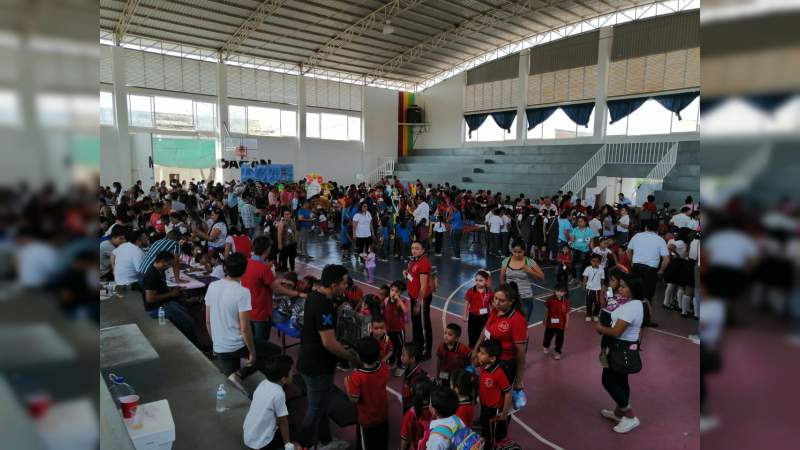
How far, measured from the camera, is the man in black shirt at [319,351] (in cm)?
342

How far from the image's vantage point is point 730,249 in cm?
47

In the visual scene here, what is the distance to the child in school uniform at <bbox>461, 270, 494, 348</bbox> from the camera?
4930 mm

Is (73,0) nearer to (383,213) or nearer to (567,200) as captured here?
(383,213)

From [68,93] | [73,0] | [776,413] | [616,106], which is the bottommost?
[776,413]

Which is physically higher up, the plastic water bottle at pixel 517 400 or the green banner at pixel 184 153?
the green banner at pixel 184 153

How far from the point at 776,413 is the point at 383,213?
1125 cm

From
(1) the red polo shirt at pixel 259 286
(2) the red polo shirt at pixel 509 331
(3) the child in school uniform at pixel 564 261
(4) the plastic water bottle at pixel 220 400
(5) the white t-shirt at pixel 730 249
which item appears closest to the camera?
(5) the white t-shirt at pixel 730 249

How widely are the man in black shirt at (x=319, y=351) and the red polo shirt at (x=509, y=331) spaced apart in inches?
47.0

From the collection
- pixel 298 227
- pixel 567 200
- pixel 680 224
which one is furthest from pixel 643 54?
pixel 298 227

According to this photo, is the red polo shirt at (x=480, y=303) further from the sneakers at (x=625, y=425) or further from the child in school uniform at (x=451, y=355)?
the sneakers at (x=625, y=425)

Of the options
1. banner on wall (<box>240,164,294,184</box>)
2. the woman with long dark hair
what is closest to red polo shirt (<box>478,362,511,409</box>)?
the woman with long dark hair

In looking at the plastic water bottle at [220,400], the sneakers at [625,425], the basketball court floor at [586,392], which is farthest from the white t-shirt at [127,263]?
the sneakers at [625,425]

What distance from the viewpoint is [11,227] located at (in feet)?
1.45

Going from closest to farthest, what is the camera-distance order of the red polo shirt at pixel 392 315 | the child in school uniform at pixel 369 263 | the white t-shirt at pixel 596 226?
the red polo shirt at pixel 392 315 < the white t-shirt at pixel 596 226 < the child in school uniform at pixel 369 263
